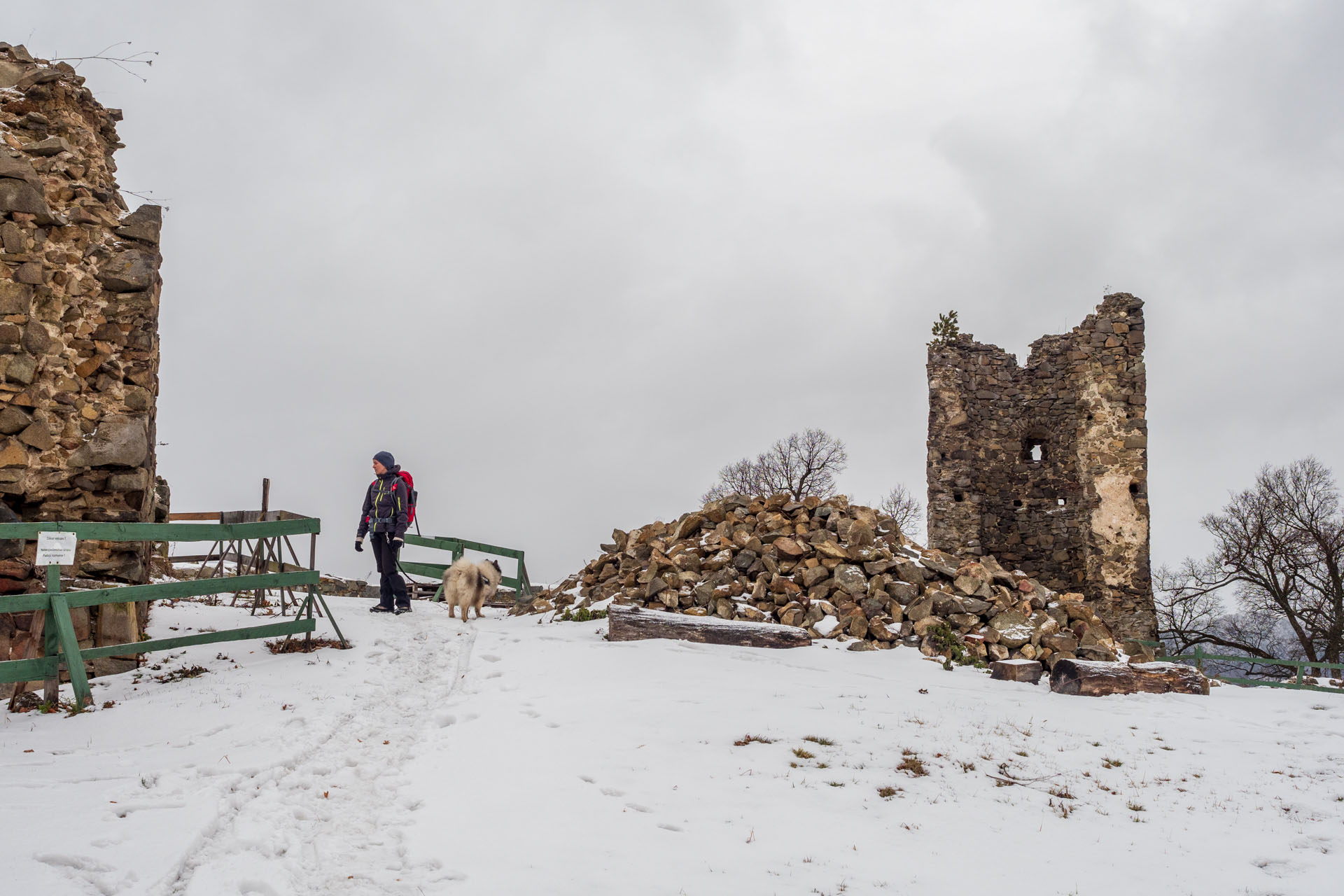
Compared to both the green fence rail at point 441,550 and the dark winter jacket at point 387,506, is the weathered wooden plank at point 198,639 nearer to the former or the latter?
the dark winter jacket at point 387,506

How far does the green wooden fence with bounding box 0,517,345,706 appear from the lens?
5836mm

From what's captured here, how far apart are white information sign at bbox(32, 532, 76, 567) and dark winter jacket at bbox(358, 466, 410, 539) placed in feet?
18.3

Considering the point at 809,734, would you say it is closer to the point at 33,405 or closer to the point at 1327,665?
the point at 33,405

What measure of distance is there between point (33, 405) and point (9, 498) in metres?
Answer: 0.96

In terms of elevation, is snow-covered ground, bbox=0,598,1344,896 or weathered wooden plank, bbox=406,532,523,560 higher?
weathered wooden plank, bbox=406,532,523,560

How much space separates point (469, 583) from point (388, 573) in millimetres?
1306

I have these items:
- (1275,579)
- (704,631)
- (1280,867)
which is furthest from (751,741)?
(1275,579)

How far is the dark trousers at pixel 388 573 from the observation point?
1187 centimetres

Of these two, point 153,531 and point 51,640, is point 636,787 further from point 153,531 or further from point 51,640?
point 153,531

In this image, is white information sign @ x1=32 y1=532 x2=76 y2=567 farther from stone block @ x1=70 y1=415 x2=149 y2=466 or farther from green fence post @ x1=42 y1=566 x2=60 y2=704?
stone block @ x1=70 y1=415 x2=149 y2=466

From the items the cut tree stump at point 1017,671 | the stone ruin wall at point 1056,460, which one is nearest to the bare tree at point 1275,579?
the stone ruin wall at point 1056,460

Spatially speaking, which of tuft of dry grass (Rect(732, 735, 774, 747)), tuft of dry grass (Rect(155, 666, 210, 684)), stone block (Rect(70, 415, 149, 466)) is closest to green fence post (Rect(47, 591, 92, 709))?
tuft of dry grass (Rect(155, 666, 210, 684))

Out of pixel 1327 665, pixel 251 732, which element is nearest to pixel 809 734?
pixel 251 732

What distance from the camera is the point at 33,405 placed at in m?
7.77
